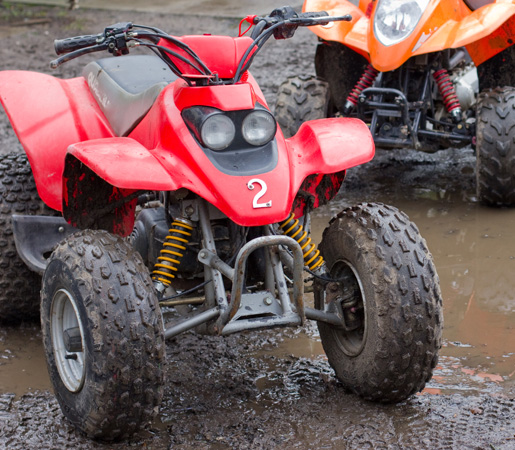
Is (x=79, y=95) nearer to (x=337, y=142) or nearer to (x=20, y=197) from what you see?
(x=20, y=197)

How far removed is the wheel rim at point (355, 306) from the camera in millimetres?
3551

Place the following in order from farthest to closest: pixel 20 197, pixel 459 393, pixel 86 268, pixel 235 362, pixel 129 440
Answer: pixel 20 197, pixel 235 362, pixel 459 393, pixel 129 440, pixel 86 268

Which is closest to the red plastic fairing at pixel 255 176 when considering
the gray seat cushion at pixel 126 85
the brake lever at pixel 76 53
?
the gray seat cushion at pixel 126 85

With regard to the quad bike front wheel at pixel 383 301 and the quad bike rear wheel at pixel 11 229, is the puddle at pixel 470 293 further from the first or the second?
the quad bike rear wheel at pixel 11 229

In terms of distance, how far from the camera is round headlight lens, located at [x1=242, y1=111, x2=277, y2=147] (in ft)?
11.3

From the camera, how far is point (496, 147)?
5867 millimetres

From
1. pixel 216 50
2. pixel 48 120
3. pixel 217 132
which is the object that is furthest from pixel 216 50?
pixel 48 120

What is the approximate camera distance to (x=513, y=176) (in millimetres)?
5922

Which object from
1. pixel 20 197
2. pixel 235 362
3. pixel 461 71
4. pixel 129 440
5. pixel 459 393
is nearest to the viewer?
pixel 129 440

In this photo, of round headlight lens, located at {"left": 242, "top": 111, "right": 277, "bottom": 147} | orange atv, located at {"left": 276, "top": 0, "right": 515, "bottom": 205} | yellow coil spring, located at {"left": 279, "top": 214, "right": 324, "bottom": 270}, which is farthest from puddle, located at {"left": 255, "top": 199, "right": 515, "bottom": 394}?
round headlight lens, located at {"left": 242, "top": 111, "right": 277, "bottom": 147}

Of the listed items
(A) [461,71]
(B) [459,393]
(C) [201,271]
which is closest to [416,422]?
(B) [459,393]

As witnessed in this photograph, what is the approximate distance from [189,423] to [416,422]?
901 mm

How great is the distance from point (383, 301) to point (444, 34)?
3120mm

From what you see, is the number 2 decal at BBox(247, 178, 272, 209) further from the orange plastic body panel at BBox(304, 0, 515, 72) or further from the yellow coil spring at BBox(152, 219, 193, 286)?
the orange plastic body panel at BBox(304, 0, 515, 72)
